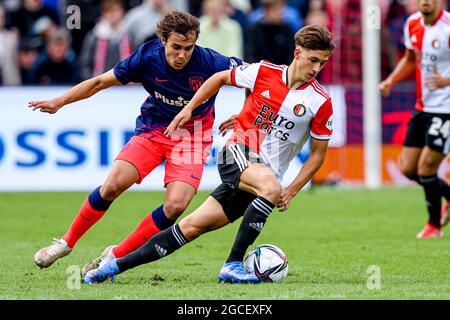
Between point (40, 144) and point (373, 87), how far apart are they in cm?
500

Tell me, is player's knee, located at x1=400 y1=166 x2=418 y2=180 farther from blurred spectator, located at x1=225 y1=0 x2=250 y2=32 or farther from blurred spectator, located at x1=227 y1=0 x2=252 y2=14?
blurred spectator, located at x1=227 y1=0 x2=252 y2=14

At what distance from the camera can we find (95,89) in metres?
8.41

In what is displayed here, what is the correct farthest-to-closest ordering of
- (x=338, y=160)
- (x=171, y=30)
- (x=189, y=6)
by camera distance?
(x=189, y=6), (x=338, y=160), (x=171, y=30)

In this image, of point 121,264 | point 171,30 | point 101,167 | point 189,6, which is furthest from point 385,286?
point 189,6

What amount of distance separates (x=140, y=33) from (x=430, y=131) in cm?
722

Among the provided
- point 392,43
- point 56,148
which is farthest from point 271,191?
point 392,43

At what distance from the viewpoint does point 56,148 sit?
15.3m

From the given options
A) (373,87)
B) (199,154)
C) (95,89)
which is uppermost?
(95,89)

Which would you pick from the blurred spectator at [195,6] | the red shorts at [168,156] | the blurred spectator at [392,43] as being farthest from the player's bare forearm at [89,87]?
the blurred spectator at [195,6]

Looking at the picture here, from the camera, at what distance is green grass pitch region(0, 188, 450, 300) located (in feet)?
23.8

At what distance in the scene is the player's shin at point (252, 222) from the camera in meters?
7.66

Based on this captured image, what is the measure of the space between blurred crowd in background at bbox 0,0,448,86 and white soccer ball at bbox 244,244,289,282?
8793 mm

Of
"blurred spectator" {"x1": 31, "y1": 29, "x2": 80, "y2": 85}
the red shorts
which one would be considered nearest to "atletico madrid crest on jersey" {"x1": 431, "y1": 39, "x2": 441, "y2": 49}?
the red shorts
